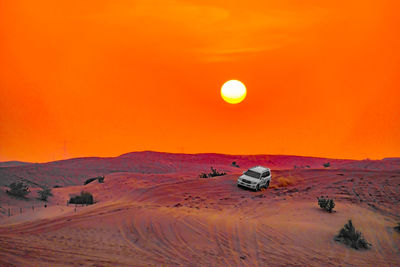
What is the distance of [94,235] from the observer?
1227cm

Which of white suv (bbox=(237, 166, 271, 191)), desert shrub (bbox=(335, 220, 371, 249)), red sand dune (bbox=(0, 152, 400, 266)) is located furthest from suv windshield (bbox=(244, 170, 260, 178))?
desert shrub (bbox=(335, 220, 371, 249))

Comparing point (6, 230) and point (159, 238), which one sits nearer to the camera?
point (159, 238)

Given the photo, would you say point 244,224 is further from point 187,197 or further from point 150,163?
point 150,163

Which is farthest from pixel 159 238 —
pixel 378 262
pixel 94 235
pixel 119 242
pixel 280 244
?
pixel 378 262

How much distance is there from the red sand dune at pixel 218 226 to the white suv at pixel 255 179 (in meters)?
0.49

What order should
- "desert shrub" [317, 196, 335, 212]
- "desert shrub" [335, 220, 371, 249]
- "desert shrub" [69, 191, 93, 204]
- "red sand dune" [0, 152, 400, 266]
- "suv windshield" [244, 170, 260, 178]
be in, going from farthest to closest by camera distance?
"suv windshield" [244, 170, 260, 178]
"desert shrub" [69, 191, 93, 204]
"desert shrub" [317, 196, 335, 212]
"desert shrub" [335, 220, 371, 249]
"red sand dune" [0, 152, 400, 266]

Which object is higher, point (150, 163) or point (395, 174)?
point (150, 163)

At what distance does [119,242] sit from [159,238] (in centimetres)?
133

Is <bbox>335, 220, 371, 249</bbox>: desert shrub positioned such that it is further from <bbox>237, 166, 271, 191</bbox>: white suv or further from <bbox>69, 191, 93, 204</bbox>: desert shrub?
<bbox>69, 191, 93, 204</bbox>: desert shrub

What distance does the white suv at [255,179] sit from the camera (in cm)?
2190

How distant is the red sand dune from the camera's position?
10.3m

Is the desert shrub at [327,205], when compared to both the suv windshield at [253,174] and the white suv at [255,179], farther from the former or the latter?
the suv windshield at [253,174]

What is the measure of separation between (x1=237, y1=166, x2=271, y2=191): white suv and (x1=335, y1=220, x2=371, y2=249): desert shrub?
9451 millimetres

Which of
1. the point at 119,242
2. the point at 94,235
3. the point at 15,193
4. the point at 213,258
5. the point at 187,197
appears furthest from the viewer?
the point at 15,193
